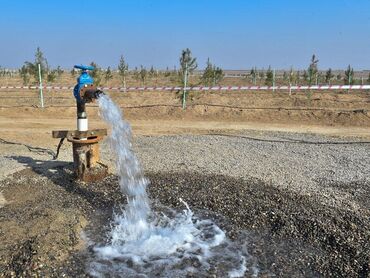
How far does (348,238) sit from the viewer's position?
5773mm

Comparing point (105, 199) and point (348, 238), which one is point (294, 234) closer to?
point (348, 238)

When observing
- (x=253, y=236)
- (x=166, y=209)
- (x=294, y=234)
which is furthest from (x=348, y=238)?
(x=166, y=209)

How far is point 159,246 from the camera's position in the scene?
571 cm

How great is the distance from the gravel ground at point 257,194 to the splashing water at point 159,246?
22 cm

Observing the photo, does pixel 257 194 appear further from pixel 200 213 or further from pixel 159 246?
pixel 159 246

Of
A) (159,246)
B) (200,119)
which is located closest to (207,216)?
(159,246)

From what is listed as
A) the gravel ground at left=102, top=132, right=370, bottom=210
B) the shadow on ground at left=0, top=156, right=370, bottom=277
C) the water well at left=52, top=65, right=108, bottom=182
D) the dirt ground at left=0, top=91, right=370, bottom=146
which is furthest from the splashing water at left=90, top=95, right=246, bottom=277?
the dirt ground at left=0, top=91, right=370, bottom=146

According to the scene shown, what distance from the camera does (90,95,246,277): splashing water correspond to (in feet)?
16.5

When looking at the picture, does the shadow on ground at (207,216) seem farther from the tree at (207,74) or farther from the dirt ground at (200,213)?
the tree at (207,74)

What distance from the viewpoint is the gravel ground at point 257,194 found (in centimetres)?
533

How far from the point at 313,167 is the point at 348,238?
3998 mm

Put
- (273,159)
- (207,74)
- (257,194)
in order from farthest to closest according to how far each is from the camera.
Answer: (207,74), (273,159), (257,194)

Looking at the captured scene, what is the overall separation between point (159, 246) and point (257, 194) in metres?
2.44

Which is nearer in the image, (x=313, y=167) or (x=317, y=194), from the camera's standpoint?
(x=317, y=194)
